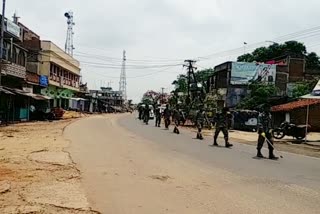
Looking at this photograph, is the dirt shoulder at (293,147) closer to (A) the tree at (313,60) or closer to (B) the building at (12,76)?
(B) the building at (12,76)

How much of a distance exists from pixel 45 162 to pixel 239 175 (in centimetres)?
522

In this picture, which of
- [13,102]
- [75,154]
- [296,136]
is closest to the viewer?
[75,154]

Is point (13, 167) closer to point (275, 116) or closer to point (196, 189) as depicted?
point (196, 189)

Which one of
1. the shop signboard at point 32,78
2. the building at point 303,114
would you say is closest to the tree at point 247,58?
the building at point 303,114

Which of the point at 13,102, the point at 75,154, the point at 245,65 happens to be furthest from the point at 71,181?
the point at 245,65

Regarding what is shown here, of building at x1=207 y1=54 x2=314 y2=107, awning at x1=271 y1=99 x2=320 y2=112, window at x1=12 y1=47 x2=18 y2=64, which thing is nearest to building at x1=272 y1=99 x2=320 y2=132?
awning at x1=271 y1=99 x2=320 y2=112

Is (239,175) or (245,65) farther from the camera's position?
(245,65)

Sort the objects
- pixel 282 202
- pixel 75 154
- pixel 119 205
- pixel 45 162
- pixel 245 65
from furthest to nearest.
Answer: pixel 245 65 < pixel 75 154 < pixel 45 162 < pixel 282 202 < pixel 119 205

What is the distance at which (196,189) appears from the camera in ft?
31.3

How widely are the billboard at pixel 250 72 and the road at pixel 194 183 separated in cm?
4358

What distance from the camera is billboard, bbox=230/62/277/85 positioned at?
5894cm

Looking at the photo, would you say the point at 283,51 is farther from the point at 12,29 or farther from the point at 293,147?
the point at 293,147

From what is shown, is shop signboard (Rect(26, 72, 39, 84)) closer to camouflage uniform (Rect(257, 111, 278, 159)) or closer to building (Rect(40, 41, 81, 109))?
building (Rect(40, 41, 81, 109))

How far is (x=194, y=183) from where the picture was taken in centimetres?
1030
